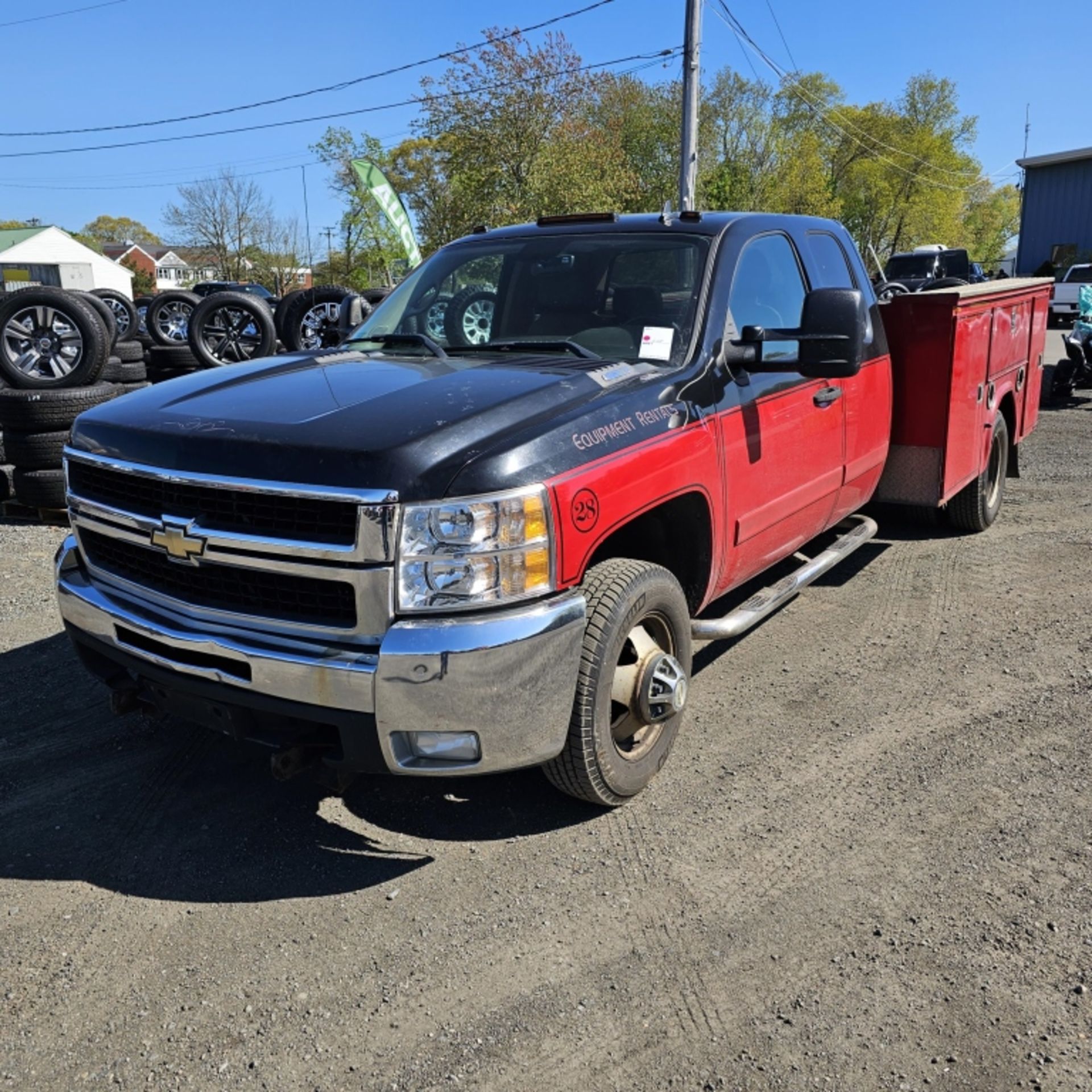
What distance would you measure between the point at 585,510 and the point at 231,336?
8336mm

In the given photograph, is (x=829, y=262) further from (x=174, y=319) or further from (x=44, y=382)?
(x=174, y=319)

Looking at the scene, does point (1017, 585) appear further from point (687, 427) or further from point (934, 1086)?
point (934, 1086)

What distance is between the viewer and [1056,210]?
4416 cm

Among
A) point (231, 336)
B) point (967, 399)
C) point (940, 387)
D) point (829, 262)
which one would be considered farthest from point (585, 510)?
point (231, 336)

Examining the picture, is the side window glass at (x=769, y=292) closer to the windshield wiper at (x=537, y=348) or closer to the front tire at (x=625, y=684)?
the windshield wiper at (x=537, y=348)

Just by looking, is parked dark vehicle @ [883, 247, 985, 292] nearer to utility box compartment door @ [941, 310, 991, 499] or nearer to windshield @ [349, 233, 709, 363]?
utility box compartment door @ [941, 310, 991, 499]

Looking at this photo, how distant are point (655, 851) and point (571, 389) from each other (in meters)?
1.51

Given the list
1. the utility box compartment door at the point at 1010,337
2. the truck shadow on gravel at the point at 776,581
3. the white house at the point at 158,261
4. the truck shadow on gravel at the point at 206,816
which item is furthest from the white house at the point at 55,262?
the truck shadow on gravel at the point at 206,816

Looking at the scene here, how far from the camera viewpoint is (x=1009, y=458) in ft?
25.0

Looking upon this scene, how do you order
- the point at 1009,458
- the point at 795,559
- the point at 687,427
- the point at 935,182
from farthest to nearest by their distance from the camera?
the point at 935,182
the point at 1009,458
the point at 795,559
the point at 687,427

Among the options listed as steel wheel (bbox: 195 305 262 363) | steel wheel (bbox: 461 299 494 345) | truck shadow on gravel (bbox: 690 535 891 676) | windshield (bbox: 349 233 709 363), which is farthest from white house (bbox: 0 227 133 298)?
steel wheel (bbox: 461 299 494 345)

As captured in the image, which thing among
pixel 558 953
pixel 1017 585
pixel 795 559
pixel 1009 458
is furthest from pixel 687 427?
pixel 1009 458

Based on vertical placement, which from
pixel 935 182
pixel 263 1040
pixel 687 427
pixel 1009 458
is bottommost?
pixel 263 1040

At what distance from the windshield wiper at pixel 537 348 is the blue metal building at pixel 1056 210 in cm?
4433
